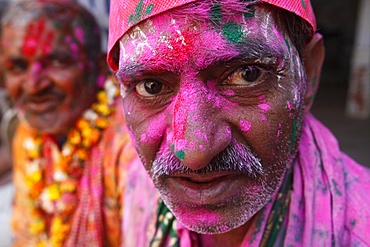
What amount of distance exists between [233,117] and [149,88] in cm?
26

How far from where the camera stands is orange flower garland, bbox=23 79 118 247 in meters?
2.47

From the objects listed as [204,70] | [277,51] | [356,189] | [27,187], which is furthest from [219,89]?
[27,187]

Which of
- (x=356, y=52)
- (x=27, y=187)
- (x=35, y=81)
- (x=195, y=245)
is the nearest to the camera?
(x=195, y=245)

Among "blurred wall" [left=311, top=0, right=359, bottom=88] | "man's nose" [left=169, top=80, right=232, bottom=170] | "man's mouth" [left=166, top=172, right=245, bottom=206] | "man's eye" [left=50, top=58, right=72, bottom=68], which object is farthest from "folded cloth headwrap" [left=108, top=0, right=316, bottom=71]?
"blurred wall" [left=311, top=0, right=359, bottom=88]

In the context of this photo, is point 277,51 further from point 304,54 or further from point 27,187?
point 27,187

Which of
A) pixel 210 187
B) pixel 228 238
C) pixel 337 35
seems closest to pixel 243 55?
pixel 210 187

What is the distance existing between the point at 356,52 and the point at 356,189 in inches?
226

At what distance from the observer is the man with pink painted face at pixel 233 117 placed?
1123mm

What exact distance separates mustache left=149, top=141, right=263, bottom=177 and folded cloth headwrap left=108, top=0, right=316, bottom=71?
0.36m

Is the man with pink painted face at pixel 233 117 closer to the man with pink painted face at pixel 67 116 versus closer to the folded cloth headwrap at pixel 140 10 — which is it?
the folded cloth headwrap at pixel 140 10

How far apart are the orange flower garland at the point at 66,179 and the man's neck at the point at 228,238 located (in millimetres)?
1198

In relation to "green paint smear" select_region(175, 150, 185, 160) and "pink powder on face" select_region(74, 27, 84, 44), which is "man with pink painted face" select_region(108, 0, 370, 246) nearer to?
"green paint smear" select_region(175, 150, 185, 160)

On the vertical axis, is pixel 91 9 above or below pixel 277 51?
below

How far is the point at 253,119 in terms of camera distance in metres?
1.17
